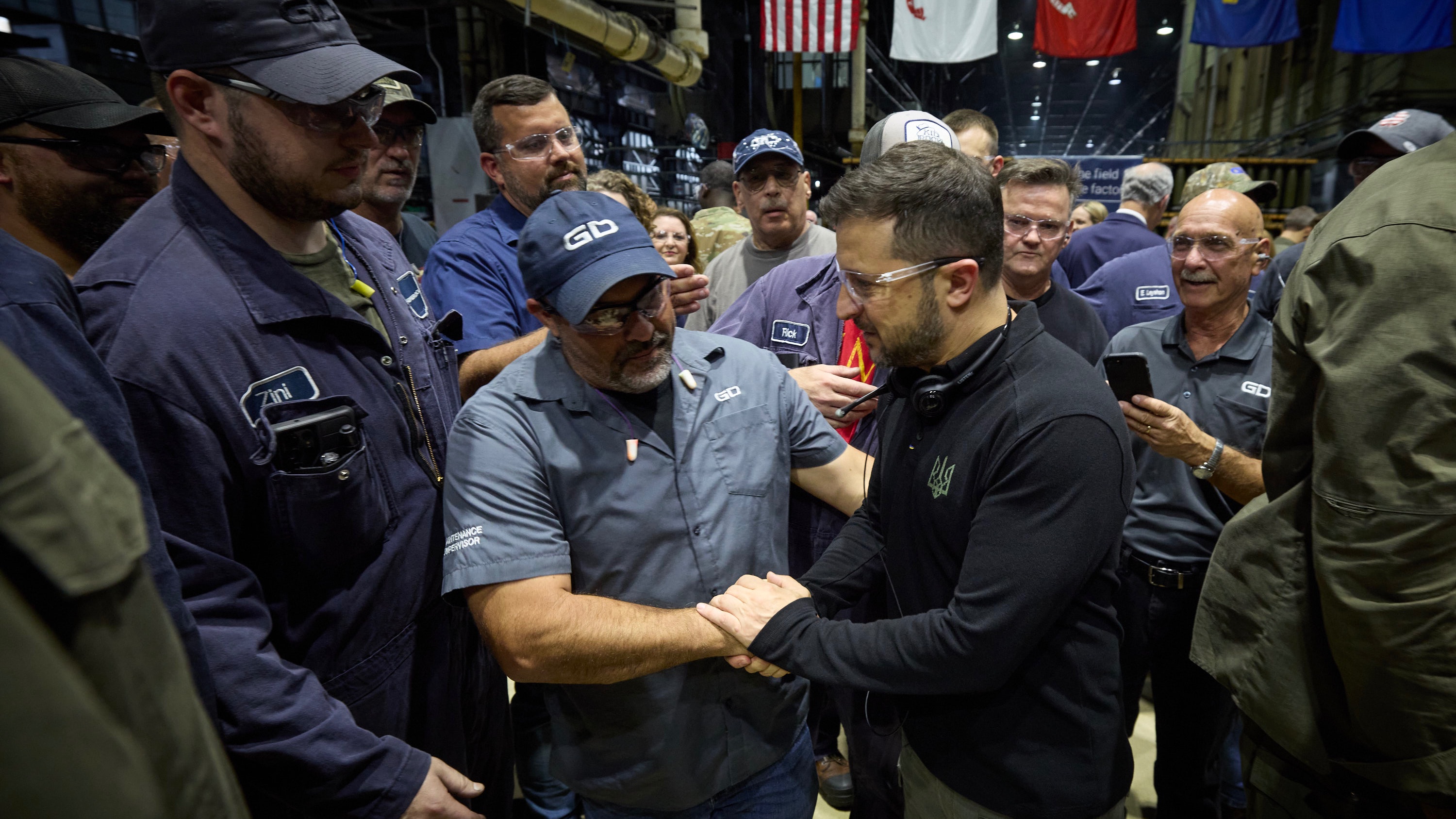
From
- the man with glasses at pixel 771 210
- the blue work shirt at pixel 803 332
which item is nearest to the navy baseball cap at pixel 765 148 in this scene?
the man with glasses at pixel 771 210

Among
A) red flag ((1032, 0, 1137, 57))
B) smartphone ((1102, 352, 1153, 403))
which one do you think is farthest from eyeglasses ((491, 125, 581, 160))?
red flag ((1032, 0, 1137, 57))

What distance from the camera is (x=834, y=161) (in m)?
17.8

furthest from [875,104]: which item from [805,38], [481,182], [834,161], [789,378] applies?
[789,378]

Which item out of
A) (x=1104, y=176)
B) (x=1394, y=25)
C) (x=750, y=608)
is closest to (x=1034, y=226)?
(x=750, y=608)

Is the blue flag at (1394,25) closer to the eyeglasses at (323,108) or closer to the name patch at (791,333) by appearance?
the name patch at (791,333)

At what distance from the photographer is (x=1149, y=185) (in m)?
5.31

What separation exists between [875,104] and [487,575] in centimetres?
2122

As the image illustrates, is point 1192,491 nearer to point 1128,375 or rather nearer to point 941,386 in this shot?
point 1128,375

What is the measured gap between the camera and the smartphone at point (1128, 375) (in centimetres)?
224

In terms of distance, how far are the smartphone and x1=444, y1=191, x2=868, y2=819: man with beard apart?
1.19m

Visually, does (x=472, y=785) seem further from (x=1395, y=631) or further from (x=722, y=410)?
(x=1395, y=631)

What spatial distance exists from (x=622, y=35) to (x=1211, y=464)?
859cm

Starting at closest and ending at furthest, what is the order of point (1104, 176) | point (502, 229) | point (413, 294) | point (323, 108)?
point (323, 108)
point (413, 294)
point (502, 229)
point (1104, 176)

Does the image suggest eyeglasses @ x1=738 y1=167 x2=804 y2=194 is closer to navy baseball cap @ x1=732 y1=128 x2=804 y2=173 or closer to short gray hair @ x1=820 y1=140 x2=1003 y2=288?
navy baseball cap @ x1=732 y1=128 x2=804 y2=173
